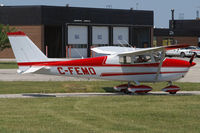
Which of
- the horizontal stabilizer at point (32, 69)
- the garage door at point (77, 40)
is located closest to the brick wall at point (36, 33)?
the garage door at point (77, 40)

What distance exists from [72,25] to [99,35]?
462 cm

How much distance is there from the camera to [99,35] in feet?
225

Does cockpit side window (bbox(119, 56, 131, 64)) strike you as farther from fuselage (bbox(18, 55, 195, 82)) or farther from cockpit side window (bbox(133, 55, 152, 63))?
cockpit side window (bbox(133, 55, 152, 63))

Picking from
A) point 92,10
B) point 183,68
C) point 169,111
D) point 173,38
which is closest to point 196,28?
point 173,38

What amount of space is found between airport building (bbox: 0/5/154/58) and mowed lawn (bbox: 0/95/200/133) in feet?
151

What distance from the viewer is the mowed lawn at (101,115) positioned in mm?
11008

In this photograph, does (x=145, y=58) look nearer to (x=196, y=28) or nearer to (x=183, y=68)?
(x=183, y=68)

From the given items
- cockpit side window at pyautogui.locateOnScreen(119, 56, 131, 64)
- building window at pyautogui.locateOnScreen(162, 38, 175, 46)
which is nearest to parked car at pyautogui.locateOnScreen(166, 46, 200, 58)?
building window at pyautogui.locateOnScreen(162, 38, 175, 46)

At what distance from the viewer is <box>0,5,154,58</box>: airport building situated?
209 feet

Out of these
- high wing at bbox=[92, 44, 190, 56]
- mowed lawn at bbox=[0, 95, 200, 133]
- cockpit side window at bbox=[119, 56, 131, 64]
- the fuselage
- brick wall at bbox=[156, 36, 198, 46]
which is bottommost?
brick wall at bbox=[156, 36, 198, 46]

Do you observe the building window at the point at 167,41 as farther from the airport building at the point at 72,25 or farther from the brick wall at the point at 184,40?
the airport building at the point at 72,25

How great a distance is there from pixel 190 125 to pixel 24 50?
344 inches

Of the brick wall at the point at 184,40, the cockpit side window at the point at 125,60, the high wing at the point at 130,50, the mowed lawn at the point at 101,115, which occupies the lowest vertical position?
the brick wall at the point at 184,40

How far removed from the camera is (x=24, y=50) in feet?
59.5
